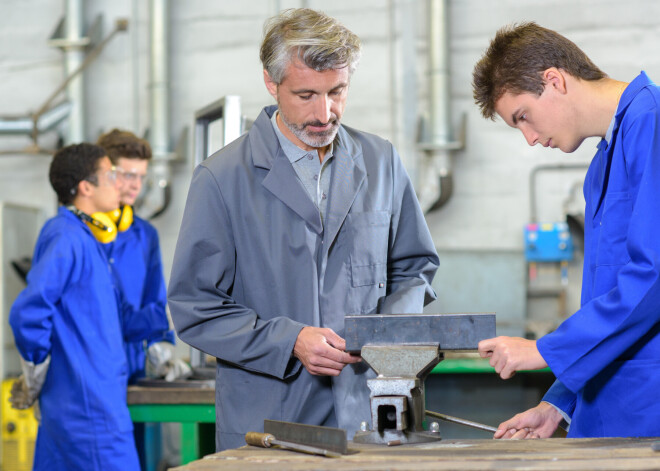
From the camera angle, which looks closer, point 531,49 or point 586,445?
point 586,445

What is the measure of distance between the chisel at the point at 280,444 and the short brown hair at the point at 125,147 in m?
2.18

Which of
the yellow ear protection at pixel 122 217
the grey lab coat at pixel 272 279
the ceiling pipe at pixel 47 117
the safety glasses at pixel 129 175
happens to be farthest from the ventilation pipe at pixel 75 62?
the grey lab coat at pixel 272 279

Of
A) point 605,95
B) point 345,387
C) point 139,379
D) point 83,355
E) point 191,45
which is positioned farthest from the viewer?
point 191,45

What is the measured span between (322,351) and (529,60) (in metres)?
0.63

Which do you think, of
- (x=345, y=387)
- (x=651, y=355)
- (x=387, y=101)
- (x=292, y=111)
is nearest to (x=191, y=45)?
(x=387, y=101)

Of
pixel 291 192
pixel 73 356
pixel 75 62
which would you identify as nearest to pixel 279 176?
pixel 291 192

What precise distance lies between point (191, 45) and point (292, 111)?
314cm

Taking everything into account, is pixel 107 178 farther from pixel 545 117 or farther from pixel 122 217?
pixel 545 117

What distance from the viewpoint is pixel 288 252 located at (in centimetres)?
161

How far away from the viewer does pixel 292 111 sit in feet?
5.49

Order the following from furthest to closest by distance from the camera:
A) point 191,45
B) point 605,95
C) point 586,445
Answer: point 191,45 < point 605,95 < point 586,445

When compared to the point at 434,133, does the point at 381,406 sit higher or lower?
lower

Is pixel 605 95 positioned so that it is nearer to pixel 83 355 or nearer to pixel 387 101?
pixel 83 355

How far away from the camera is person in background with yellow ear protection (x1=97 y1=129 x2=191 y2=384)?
2928 mm
